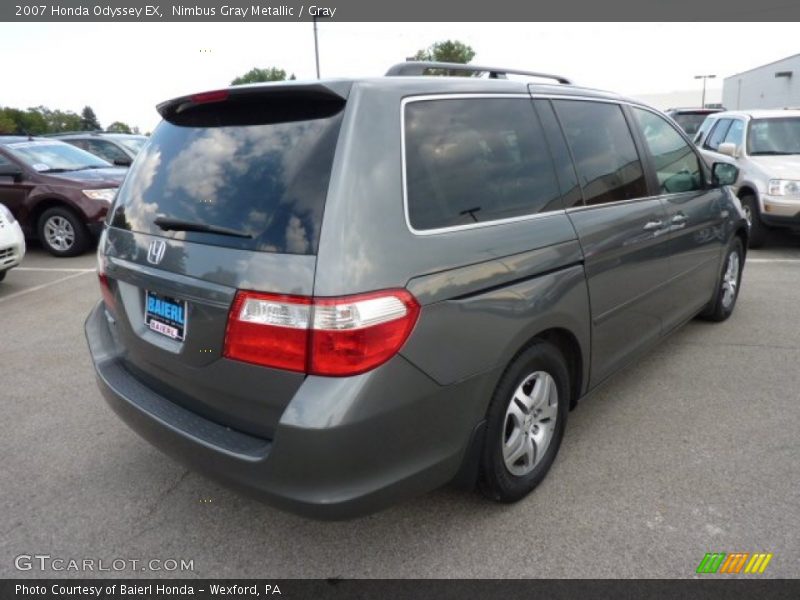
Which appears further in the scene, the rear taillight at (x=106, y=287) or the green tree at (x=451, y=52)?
the green tree at (x=451, y=52)

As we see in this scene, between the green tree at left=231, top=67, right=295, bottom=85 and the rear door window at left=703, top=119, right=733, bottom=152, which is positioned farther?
the green tree at left=231, top=67, right=295, bottom=85

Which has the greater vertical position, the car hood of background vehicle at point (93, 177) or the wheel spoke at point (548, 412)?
the car hood of background vehicle at point (93, 177)

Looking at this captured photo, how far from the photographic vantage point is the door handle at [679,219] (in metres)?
3.67

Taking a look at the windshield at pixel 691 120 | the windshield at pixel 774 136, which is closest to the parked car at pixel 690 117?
the windshield at pixel 691 120

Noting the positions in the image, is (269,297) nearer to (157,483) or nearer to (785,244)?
(157,483)

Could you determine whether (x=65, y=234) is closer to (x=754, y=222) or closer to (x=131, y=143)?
(x=131, y=143)

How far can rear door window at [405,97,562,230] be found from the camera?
7.17ft

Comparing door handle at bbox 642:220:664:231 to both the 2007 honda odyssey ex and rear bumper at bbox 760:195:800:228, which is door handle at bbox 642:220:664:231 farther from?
rear bumper at bbox 760:195:800:228

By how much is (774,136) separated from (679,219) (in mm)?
5929

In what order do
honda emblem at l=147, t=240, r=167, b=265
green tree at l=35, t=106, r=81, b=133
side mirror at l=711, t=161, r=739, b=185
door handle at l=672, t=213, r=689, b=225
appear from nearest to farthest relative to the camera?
honda emblem at l=147, t=240, r=167, b=265 → door handle at l=672, t=213, r=689, b=225 → side mirror at l=711, t=161, r=739, b=185 → green tree at l=35, t=106, r=81, b=133

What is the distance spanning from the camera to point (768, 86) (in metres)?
40.0

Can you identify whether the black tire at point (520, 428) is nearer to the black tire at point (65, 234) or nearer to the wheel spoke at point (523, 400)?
the wheel spoke at point (523, 400)

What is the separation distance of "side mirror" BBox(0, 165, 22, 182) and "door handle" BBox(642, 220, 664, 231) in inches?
339

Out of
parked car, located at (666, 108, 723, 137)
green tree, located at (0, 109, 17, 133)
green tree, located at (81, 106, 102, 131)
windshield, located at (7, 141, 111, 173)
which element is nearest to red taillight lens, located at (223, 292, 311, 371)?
windshield, located at (7, 141, 111, 173)
